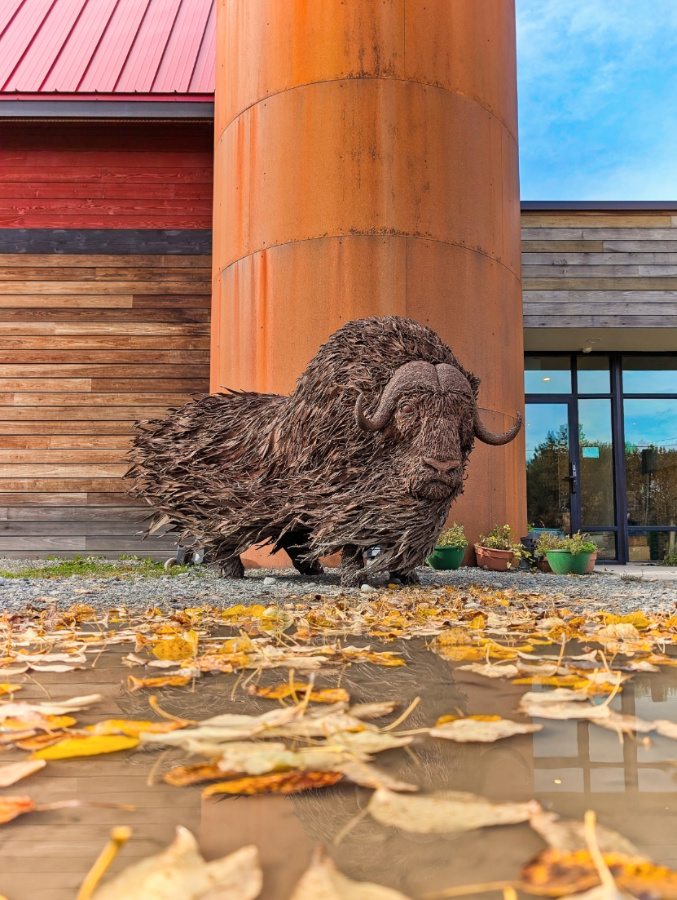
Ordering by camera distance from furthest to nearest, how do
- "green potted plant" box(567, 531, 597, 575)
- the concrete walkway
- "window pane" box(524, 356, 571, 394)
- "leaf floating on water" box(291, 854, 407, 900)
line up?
"window pane" box(524, 356, 571, 394) → "green potted plant" box(567, 531, 597, 575) → the concrete walkway → "leaf floating on water" box(291, 854, 407, 900)

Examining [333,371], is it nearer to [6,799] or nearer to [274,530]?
[274,530]

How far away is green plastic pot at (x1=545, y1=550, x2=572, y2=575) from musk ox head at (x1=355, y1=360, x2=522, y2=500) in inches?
119

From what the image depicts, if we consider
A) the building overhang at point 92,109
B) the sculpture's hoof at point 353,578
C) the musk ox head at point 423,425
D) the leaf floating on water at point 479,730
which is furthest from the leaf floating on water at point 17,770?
the building overhang at point 92,109

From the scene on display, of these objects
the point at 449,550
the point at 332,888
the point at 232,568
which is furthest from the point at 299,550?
the point at 332,888

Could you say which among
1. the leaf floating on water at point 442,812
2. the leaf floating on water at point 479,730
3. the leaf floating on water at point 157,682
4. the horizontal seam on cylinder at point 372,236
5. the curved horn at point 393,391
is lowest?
the leaf floating on water at point 157,682

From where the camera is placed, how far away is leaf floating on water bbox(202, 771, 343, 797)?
0.93 m

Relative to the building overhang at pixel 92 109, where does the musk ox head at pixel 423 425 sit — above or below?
below

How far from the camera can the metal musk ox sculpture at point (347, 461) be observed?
3.98m

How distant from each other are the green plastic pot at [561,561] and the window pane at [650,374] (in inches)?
224

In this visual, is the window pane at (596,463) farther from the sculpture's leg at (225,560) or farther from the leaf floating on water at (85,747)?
the leaf floating on water at (85,747)

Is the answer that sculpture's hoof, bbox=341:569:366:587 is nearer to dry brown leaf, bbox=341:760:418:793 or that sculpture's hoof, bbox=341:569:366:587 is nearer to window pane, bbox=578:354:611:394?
dry brown leaf, bbox=341:760:418:793

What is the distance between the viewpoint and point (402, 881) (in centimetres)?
70

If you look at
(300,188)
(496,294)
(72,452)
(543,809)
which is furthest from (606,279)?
(543,809)

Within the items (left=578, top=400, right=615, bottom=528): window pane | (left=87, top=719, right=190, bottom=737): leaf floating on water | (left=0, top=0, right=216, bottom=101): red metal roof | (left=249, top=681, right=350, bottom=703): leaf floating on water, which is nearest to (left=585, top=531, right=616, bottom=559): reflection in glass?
(left=578, top=400, right=615, bottom=528): window pane
